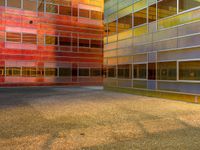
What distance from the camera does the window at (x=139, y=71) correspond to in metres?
19.5

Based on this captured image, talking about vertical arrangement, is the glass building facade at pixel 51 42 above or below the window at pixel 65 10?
below

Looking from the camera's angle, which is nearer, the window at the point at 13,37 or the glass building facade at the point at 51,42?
the window at the point at 13,37

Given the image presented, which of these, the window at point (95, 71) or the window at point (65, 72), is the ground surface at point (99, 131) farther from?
the window at point (95, 71)

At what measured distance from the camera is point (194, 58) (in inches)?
570

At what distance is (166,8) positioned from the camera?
17250 millimetres

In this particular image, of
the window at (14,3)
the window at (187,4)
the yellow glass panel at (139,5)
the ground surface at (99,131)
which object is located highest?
the window at (14,3)

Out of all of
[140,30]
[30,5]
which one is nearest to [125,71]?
[140,30]

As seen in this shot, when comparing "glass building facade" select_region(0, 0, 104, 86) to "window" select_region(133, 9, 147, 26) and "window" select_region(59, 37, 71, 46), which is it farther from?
"window" select_region(133, 9, 147, 26)

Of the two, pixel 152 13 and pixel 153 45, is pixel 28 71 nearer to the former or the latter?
pixel 153 45

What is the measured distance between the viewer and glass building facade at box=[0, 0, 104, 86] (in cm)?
3077

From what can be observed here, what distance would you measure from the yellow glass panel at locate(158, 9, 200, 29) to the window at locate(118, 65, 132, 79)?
18.1 ft

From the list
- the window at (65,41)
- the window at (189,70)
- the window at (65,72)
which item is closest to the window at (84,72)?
the window at (65,72)

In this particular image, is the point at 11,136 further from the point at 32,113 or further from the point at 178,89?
the point at 178,89

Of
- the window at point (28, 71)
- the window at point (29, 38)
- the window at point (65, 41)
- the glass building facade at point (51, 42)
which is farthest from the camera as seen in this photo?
the window at point (65, 41)
